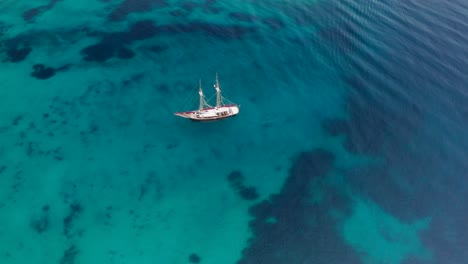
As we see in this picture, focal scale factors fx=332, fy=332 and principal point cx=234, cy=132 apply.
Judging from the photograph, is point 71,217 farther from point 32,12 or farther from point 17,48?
point 32,12

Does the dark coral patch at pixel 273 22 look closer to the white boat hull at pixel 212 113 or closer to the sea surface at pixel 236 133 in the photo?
the sea surface at pixel 236 133

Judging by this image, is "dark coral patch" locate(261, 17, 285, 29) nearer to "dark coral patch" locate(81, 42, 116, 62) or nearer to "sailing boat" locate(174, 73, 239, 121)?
"sailing boat" locate(174, 73, 239, 121)

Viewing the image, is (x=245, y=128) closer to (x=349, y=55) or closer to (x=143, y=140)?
(x=143, y=140)

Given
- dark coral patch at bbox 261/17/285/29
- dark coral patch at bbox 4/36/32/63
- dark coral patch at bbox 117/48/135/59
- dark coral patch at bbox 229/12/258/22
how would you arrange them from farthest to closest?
1. dark coral patch at bbox 229/12/258/22
2. dark coral patch at bbox 261/17/285/29
3. dark coral patch at bbox 117/48/135/59
4. dark coral patch at bbox 4/36/32/63

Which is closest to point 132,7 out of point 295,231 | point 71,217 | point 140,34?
point 140,34

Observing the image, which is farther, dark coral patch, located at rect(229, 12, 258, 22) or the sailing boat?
dark coral patch, located at rect(229, 12, 258, 22)

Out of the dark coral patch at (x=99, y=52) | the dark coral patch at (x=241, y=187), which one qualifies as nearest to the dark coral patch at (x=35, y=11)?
the dark coral patch at (x=99, y=52)

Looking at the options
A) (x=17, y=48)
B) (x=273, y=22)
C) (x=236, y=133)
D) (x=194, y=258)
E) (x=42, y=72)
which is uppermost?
(x=273, y=22)

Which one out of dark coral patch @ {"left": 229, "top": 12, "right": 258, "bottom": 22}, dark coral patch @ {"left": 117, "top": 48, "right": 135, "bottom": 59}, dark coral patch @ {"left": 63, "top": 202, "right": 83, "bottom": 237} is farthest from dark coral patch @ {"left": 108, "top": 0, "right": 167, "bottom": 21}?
dark coral patch @ {"left": 63, "top": 202, "right": 83, "bottom": 237}
